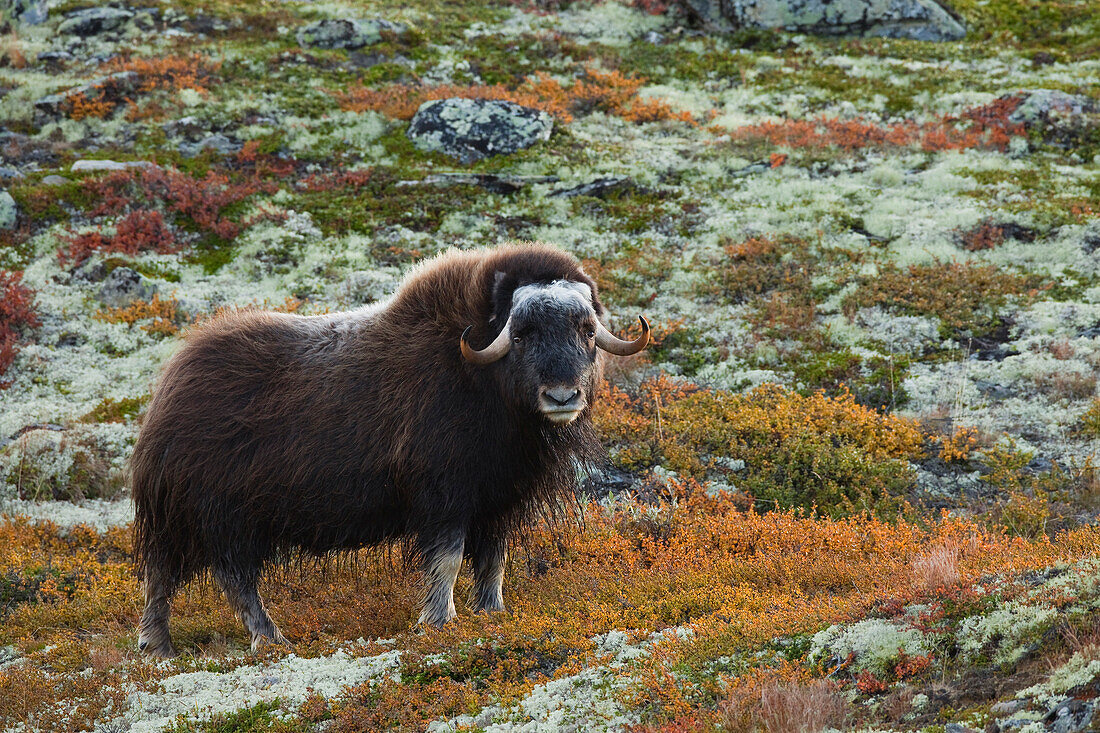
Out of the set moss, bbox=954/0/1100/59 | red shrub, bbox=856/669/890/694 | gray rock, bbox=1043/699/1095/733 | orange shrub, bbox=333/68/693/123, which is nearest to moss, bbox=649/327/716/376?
red shrub, bbox=856/669/890/694

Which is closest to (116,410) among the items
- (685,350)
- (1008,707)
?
(685,350)

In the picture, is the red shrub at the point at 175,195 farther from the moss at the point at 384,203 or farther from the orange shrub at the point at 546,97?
the orange shrub at the point at 546,97

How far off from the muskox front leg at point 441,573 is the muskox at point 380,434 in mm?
12

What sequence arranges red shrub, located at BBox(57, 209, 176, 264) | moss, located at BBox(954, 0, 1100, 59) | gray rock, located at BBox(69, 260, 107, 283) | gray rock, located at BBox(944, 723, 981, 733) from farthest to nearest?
moss, located at BBox(954, 0, 1100, 59)
red shrub, located at BBox(57, 209, 176, 264)
gray rock, located at BBox(69, 260, 107, 283)
gray rock, located at BBox(944, 723, 981, 733)

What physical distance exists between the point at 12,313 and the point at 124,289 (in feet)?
5.87

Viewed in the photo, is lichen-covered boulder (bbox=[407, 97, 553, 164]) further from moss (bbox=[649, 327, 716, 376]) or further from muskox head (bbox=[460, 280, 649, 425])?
muskox head (bbox=[460, 280, 649, 425])

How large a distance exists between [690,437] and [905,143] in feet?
44.6

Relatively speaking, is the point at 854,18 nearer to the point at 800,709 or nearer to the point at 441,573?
the point at 441,573

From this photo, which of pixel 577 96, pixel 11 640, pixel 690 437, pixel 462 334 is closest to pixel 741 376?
pixel 690 437

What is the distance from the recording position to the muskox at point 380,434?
650cm

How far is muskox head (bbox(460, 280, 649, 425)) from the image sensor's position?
6.03 m

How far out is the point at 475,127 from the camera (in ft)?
66.8

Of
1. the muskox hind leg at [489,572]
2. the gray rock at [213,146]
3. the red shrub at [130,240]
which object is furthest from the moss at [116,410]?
the gray rock at [213,146]

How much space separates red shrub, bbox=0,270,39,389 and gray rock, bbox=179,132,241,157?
19.1 feet
